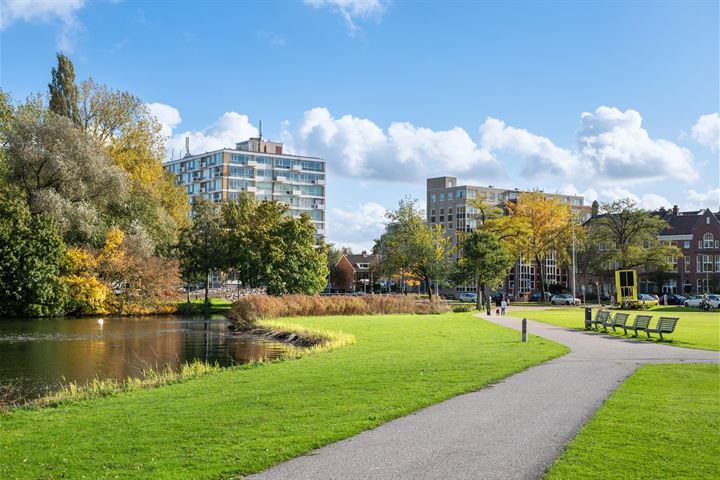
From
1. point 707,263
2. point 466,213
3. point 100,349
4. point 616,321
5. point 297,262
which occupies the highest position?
point 466,213

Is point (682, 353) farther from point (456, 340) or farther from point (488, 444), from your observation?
point (488, 444)

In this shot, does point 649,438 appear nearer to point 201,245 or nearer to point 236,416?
point 236,416

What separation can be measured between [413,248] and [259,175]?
67.2 m

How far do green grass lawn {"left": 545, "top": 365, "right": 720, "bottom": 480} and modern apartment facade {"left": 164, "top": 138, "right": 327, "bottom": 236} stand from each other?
123841 mm

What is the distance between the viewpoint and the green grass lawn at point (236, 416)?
9922 mm

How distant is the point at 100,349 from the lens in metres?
33.0

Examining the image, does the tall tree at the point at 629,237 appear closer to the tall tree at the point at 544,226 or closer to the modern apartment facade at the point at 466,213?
the tall tree at the point at 544,226

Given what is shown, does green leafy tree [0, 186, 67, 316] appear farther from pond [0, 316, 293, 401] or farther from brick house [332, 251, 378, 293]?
brick house [332, 251, 378, 293]

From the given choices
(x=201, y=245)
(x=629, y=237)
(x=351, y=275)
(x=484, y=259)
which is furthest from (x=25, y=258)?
(x=351, y=275)

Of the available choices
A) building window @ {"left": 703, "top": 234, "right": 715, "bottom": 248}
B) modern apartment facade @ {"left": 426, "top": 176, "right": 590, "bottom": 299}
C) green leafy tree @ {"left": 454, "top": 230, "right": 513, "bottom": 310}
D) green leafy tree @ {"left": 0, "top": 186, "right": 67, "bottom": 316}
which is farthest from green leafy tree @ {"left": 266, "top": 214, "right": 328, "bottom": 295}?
building window @ {"left": 703, "top": 234, "right": 715, "bottom": 248}

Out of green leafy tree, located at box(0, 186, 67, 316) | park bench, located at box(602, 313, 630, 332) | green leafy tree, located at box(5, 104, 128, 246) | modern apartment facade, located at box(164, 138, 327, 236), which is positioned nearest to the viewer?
park bench, located at box(602, 313, 630, 332)

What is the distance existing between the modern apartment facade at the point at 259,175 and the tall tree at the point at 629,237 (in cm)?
6280

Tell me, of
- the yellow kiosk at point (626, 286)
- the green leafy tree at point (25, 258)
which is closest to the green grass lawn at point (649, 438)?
the green leafy tree at point (25, 258)

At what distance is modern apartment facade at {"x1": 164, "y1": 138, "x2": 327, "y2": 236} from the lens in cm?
13925
